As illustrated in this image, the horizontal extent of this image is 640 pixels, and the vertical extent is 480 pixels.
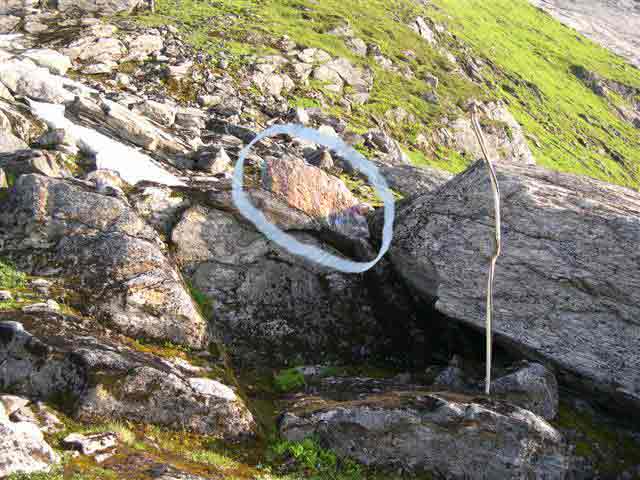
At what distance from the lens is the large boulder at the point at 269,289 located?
17.9 metres

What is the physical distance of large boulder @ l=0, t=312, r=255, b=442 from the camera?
12.0m

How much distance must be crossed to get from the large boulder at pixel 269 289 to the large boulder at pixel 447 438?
466 cm

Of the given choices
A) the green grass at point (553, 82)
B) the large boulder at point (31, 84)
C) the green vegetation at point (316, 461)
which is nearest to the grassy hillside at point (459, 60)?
the green grass at point (553, 82)

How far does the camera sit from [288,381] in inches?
651

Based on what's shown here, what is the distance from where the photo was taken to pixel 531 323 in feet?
55.6

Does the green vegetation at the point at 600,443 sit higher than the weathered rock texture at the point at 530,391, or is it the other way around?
the weathered rock texture at the point at 530,391

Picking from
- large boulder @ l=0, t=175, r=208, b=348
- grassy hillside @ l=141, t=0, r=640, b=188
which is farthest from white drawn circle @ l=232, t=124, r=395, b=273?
grassy hillside @ l=141, t=0, r=640, b=188

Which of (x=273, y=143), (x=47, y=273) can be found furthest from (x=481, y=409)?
(x=273, y=143)

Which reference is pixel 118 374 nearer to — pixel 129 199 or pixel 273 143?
pixel 129 199

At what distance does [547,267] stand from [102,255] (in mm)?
13957

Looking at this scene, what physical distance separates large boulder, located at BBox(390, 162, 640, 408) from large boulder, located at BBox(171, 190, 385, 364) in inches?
113

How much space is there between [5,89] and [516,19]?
567ft

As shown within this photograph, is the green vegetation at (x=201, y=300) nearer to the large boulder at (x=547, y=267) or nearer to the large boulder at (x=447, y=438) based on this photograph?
the large boulder at (x=447, y=438)

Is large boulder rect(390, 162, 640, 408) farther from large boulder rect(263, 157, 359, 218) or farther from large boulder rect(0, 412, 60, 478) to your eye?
large boulder rect(0, 412, 60, 478)
